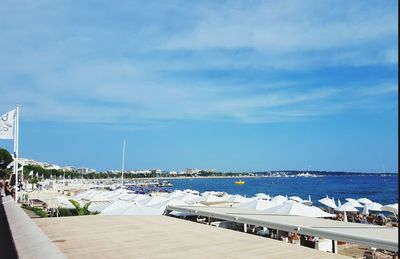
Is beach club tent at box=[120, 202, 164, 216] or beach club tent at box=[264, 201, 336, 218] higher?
beach club tent at box=[120, 202, 164, 216]

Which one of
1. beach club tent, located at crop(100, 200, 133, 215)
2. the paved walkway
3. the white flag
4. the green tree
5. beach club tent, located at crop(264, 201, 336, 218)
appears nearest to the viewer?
the paved walkway

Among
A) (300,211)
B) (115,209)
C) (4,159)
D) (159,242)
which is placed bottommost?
(300,211)

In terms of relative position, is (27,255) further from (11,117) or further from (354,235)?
(11,117)

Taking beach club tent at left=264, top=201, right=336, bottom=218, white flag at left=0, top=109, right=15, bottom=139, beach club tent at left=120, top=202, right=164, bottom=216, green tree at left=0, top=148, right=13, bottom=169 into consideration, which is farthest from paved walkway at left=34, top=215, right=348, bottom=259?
green tree at left=0, top=148, right=13, bottom=169

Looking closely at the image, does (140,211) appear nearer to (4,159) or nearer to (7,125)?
(7,125)

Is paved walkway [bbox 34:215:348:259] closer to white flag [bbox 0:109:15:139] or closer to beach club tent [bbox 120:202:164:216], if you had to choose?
beach club tent [bbox 120:202:164:216]

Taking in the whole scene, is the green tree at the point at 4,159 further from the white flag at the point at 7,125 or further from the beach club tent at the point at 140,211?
the beach club tent at the point at 140,211

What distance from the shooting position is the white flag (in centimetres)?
1695

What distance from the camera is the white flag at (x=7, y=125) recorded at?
55.6ft

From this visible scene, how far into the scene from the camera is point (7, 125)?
17078 millimetres

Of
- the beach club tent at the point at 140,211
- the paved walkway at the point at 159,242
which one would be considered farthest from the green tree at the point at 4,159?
the paved walkway at the point at 159,242

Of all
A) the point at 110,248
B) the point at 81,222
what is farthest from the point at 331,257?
the point at 81,222

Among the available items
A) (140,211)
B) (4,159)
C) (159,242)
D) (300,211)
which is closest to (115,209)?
(140,211)

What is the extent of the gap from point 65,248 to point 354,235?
17.6ft
